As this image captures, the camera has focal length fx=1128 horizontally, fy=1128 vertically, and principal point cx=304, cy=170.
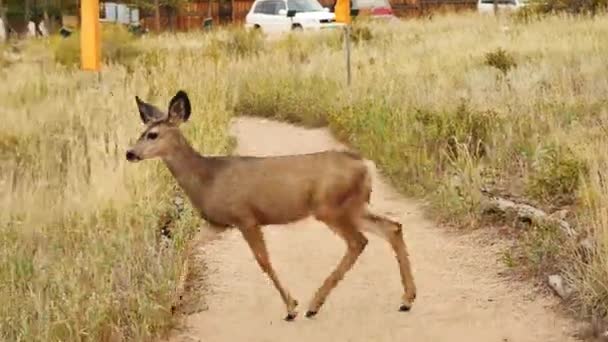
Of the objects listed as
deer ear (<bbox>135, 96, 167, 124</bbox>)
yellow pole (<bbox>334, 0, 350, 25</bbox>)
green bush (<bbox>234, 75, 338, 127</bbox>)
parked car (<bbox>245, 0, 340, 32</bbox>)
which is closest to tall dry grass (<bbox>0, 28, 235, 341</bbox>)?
deer ear (<bbox>135, 96, 167, 124</bbox>)

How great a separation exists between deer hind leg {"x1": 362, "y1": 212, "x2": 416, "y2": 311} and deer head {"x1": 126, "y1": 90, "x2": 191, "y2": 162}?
1.30m

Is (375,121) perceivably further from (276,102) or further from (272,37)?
(272,37)

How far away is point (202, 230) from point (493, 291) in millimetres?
2832

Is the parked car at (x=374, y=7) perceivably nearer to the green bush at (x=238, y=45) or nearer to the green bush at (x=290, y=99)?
the green bush at (x=238, y=45)

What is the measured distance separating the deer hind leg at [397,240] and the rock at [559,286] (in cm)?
90

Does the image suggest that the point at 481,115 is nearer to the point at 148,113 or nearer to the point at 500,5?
the point at 148,113

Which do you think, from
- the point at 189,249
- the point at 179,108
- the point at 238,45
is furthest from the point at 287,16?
the point at 179,108

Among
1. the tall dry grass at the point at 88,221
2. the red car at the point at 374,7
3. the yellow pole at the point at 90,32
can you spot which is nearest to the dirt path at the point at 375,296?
the tall dry grass at the point at 88,221

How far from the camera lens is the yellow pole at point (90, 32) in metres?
14.0

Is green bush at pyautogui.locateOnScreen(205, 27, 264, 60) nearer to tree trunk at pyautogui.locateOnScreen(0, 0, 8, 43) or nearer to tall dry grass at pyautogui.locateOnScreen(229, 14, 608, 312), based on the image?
tall dry grass at pyautogui.locateOnScreen(229, 14, 608, 312)

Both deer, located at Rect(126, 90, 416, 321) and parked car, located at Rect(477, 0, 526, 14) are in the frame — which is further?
parked car, located at Rect(477, 0, 526, 14)

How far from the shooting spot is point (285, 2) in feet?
126

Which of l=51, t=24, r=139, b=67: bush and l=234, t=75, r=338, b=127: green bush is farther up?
l=51, t=24, r=139, b=67: bush

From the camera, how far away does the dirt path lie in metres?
6.76
